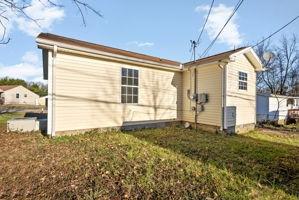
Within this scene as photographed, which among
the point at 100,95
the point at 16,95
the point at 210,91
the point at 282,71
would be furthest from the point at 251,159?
the point at 16,95

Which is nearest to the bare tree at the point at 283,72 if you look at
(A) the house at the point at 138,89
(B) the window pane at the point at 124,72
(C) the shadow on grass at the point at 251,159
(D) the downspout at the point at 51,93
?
(A) the house at the point at 138,89

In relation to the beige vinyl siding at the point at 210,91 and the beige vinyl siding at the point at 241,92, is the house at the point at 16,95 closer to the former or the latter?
the beige vinyl siding at the point at 210,91

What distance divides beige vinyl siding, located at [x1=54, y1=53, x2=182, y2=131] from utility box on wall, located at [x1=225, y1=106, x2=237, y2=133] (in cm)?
295

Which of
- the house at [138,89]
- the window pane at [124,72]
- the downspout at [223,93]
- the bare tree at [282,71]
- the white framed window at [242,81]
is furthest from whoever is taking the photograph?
the bare tree at [282,71]

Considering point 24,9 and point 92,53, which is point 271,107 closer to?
point 92,53

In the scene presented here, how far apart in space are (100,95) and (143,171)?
17.3 feet

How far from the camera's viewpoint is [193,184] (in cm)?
389

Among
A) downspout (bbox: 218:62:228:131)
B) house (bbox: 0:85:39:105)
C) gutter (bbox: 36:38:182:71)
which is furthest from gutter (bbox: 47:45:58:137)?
house (bbox: 0:85:39:105)

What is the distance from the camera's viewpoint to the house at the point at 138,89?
316 inches

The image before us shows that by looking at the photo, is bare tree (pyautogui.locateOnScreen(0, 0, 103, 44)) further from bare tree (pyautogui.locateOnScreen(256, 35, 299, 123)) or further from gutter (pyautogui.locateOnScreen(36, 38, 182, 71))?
bare tree (pyautogui.locateOnScreen(256, 35, 299, 123))

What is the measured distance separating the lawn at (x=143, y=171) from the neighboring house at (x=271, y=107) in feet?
35.6

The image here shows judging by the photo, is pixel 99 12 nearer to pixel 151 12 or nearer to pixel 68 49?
pixel 68 49

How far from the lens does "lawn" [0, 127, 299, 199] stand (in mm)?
3622

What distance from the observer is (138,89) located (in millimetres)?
10398
